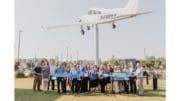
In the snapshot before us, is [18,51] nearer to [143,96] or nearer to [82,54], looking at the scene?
[82,54]

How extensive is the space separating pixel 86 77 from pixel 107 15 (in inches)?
28.7

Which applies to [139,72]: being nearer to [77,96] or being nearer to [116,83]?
[116,83]

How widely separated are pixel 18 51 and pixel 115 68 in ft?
3.51

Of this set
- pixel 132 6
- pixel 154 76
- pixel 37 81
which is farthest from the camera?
pixel 37 81

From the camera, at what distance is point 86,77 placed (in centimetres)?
684

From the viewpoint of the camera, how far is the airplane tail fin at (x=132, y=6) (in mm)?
6598

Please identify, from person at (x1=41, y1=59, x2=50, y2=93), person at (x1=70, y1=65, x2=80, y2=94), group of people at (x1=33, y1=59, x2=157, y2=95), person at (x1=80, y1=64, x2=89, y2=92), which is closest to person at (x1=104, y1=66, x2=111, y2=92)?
group of people at (x1=33, y1=59, x2=157, y2=95)

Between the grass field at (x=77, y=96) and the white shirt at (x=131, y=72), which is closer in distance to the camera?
the grass field at (x=77, y=96)

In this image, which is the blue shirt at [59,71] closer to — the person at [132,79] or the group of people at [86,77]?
the group of people at [86,77]

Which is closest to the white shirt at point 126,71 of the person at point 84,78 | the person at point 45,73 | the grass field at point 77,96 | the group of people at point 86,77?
the group of people at point 86,77

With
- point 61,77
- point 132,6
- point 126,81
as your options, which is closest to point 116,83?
point 126,81

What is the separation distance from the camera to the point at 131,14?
6.64m

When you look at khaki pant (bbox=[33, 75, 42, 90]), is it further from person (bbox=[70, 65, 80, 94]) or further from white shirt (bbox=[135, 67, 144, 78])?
white shirt (bbox=[135, 67, 144, 78])

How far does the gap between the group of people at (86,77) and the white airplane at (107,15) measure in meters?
0.42
